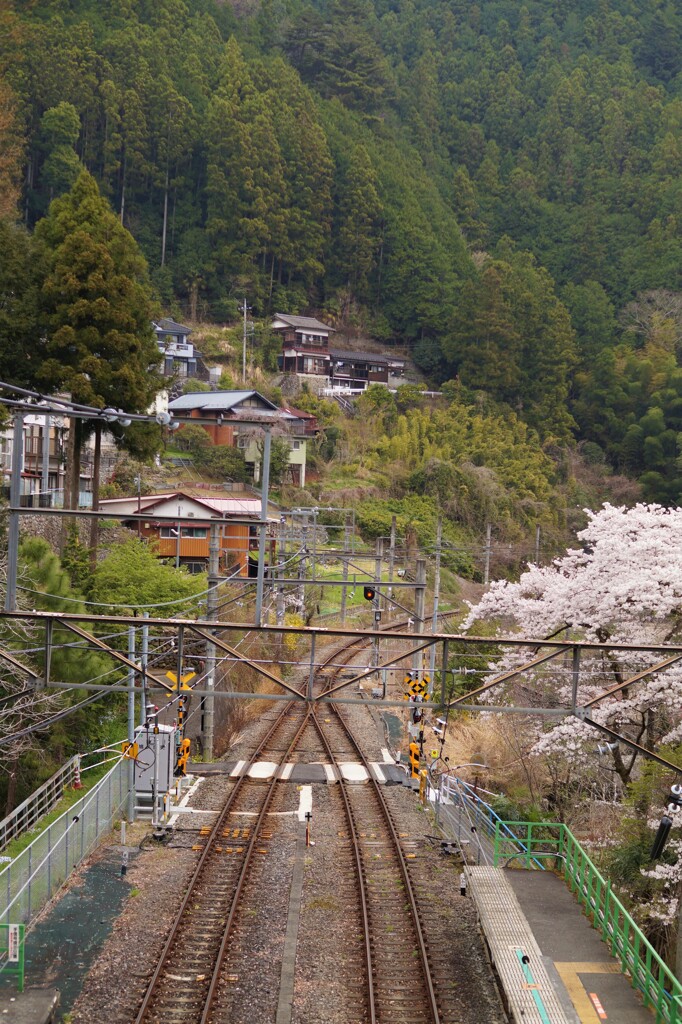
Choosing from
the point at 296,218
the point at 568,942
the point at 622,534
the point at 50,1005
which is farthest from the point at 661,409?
the point at 50,1005

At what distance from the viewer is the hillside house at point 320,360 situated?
47.2 metres

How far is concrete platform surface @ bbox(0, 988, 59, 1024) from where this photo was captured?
7.88 m


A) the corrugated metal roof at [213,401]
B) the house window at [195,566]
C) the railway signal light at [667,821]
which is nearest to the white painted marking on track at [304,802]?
the railway signal light at [667,821]

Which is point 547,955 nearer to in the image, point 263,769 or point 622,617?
point 622,617

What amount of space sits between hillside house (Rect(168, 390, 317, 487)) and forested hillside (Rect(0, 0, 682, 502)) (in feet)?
33.3

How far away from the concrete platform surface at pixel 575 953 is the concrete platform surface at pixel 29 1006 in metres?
4.26

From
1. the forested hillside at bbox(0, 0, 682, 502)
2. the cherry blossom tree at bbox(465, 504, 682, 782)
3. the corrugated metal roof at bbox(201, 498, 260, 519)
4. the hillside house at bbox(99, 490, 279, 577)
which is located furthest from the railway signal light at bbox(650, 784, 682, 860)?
the forested hillside at bbox(0, 0, 682, 502)

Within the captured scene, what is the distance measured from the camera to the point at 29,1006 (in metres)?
8.06

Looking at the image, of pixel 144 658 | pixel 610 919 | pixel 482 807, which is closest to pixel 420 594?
pixel 482 807

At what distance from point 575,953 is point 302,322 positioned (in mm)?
40829

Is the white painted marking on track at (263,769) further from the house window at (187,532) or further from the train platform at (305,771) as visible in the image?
the house window at (187,532)

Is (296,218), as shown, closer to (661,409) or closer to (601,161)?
(661,409)

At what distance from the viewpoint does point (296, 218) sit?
5006cm

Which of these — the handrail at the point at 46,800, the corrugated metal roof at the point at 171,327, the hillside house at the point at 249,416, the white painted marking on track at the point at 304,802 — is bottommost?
the white painted marking on track at the point at 304,802
